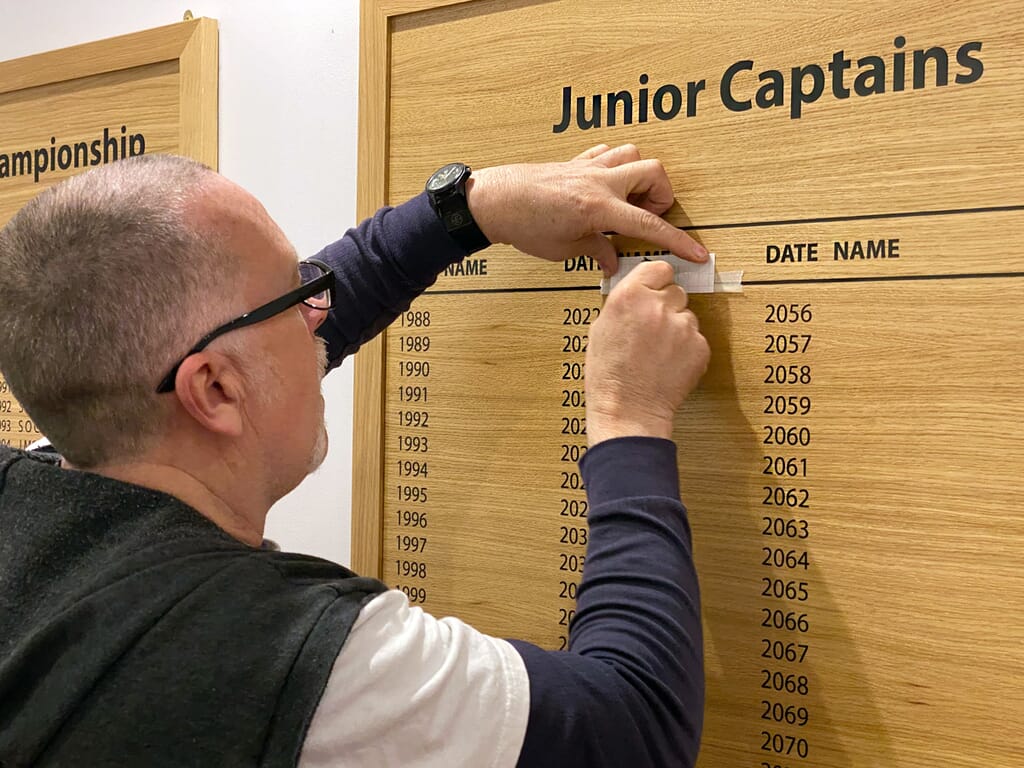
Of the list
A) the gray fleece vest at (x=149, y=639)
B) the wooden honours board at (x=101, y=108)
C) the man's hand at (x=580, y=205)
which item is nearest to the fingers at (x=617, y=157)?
the man's hand at (x=580, y=205)

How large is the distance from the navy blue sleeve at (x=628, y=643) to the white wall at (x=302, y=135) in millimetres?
562

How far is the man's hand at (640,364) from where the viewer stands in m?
1.02

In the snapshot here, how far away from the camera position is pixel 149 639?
0.76m

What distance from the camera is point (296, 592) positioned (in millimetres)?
819

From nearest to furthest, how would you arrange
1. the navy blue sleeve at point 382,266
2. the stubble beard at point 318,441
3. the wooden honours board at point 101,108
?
the stubble beard at point 318,441 → the navy blue sleeve at point 382,266 → the wooden honours board at point 101,108

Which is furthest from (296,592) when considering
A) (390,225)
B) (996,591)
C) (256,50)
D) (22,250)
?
(256,50)

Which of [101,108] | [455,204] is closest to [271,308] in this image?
[455,204]

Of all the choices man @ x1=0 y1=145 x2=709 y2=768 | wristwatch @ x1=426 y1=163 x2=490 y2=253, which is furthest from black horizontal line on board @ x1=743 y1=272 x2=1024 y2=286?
wristwatch @ x1=426 y1=163 x2=490 y2=253

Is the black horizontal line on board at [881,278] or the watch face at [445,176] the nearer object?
the black horizontal line on board at [881,278]

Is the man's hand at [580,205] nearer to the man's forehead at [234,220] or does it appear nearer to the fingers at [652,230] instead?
the fingers at [652,230]

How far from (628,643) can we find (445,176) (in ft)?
1.90

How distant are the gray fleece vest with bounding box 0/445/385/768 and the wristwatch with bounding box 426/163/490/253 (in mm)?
483

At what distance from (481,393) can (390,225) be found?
24cm

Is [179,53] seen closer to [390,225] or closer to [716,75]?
[390,225]
